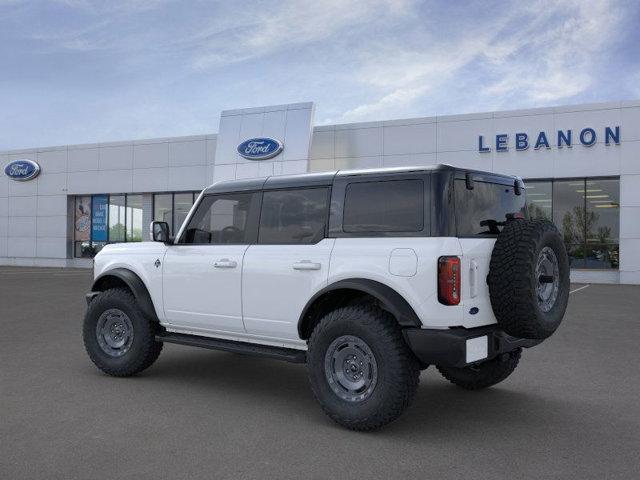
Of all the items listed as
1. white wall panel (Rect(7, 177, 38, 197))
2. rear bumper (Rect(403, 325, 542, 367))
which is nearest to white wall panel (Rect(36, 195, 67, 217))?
white wall panel (Rect(7, 177, 38, 197))

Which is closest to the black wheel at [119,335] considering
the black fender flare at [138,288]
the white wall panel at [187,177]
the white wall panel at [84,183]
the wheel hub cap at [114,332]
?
the wheel hub cap at [114,332]

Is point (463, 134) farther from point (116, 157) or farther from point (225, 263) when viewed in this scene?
point (225, 263)

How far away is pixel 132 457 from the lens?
3988 mm

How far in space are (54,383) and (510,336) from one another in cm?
426

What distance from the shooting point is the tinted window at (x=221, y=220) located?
18.7ft

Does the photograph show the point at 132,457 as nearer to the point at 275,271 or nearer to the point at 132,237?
the point at 275,271

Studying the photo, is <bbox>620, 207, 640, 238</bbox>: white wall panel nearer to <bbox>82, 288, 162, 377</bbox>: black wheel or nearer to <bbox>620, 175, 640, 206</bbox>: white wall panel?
<bbox>620, 175, 640, 206</bbox>: white wall panel

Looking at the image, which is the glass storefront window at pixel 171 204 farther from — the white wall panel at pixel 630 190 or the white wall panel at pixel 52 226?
the white wall panel at pixel 630 190

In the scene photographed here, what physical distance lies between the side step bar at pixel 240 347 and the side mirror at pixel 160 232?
957 mm

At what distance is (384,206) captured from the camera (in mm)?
4820

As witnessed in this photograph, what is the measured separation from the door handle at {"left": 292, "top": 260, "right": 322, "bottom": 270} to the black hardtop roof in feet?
2.26

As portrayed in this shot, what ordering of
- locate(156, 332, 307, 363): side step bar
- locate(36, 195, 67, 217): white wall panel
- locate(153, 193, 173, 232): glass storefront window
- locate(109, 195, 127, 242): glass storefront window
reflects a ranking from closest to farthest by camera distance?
locate(156, 332, 307, 363): side step bar
locate(153, 193, 173, 232): glass storefront window
locate(109, 195, 127, 242): glass storefront window
locate(36, 195, 67, 217): white wall panel

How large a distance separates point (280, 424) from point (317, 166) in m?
21.2

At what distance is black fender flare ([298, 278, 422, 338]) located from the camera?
14.5ft
